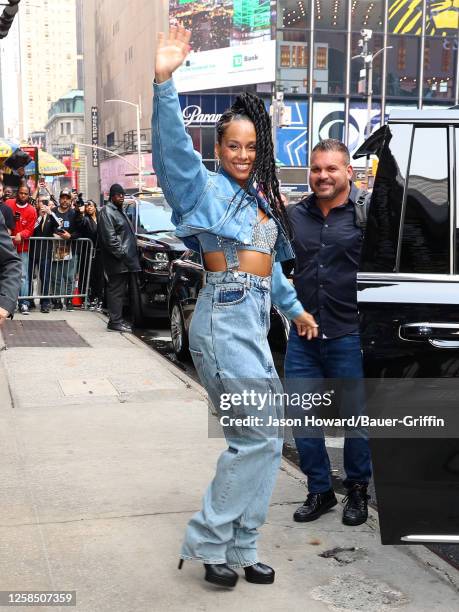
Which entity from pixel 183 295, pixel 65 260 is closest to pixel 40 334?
pixel 183 295

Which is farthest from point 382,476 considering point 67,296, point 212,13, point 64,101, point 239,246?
point 64,101

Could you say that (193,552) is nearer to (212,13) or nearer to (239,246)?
(239,246)

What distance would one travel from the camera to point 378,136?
3301mm

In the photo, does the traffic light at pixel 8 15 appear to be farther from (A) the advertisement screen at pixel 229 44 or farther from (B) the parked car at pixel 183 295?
(A) the advertisement screen at pixel 229 44

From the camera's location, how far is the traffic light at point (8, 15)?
15.3 meters

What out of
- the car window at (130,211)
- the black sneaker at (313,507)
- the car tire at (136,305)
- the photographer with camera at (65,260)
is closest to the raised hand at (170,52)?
the black sneaker at (313,507)

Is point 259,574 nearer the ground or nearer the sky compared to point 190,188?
nearer the ground

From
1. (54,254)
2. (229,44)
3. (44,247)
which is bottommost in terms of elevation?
(54,254)

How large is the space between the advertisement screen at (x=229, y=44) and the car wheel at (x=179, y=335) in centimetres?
4772

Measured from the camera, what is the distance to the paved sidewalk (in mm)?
3127

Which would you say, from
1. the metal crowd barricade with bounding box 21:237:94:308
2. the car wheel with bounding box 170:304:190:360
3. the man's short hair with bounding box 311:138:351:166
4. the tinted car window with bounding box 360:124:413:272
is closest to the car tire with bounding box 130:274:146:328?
the metal crowd barricade with bounding box 21:237:94:308

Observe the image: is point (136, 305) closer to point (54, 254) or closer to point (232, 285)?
point (54, 254)

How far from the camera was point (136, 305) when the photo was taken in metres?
11.1

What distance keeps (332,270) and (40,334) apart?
21.9ft
